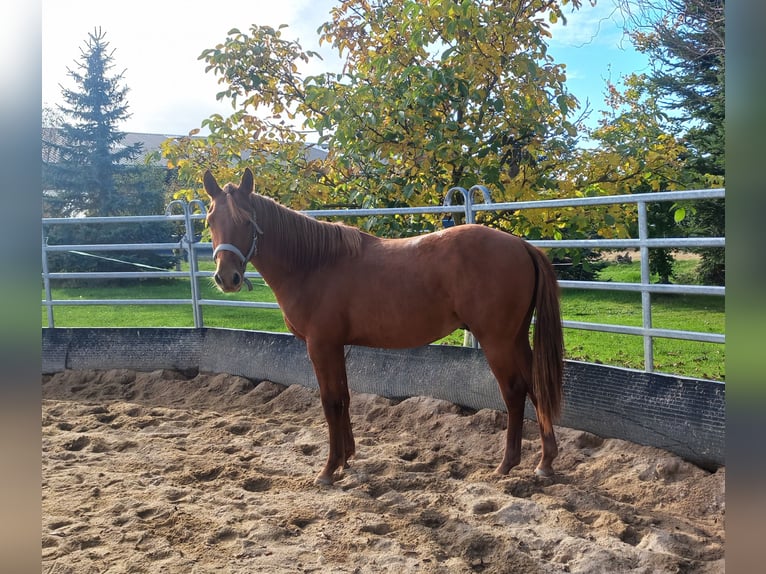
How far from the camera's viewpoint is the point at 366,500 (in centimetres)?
278

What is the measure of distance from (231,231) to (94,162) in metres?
14.0

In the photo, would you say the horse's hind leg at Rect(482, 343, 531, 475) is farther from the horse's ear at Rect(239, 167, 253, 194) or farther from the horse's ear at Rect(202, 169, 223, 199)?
the horse's ear at Rect(202, 169, 223, 199)

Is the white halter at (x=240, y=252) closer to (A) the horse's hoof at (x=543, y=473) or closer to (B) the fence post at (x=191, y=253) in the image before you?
(A) the horse's hoof at (x=543, y=473)

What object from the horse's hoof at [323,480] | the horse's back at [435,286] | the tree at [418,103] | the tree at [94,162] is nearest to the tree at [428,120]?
the tree at [418,103]

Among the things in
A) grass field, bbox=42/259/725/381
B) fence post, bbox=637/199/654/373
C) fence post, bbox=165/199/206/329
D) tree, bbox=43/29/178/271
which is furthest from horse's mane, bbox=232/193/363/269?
tree, bbox=43/29/178/271

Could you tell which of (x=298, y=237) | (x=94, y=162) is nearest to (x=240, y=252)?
(x=298, y=237)

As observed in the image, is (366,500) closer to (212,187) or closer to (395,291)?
(395,291)

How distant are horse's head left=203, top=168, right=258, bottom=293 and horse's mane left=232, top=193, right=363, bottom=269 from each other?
75 millimetres

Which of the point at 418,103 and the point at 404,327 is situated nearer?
the point at 404,327

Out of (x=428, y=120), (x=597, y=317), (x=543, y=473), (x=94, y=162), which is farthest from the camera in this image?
(x=94, y=162)

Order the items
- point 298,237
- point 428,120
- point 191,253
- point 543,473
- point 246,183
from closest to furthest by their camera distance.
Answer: point 543,473 < point 246,183 < point 298,237 < point 428,120 < point 191,253

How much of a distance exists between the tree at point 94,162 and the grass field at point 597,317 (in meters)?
2.15
